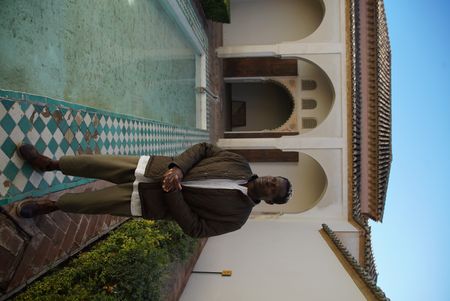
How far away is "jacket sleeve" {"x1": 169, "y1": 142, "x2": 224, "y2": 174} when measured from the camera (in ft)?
9.00

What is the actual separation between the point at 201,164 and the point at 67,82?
1475 millimetres

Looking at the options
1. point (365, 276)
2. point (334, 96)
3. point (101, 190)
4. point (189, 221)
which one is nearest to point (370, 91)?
point (334, 96)

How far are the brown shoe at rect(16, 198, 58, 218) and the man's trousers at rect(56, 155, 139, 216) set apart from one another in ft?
0.29

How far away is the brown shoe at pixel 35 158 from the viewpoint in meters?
2.68

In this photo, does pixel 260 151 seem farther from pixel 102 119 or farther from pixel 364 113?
pixel 102 119

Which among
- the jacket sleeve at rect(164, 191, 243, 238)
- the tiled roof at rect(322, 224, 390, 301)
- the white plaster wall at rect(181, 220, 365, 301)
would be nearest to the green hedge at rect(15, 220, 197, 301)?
the jacket sleeve at rect(164, 191, 243, 238)

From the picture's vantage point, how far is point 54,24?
126 inches

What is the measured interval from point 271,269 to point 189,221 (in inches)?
141

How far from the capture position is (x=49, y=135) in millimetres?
3014

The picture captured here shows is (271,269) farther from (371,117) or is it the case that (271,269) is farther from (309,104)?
(309,104)

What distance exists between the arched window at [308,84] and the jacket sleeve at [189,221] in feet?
27.1

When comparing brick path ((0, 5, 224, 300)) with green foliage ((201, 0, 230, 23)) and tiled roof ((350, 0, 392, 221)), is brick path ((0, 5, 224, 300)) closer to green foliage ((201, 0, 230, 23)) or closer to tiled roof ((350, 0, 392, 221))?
green foliage ((201, 0, 230, 23))

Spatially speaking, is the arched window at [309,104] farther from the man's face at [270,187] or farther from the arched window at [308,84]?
the man's face at [270,187]

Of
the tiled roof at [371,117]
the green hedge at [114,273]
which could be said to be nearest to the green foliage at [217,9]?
the tiled roof at [371,117]
